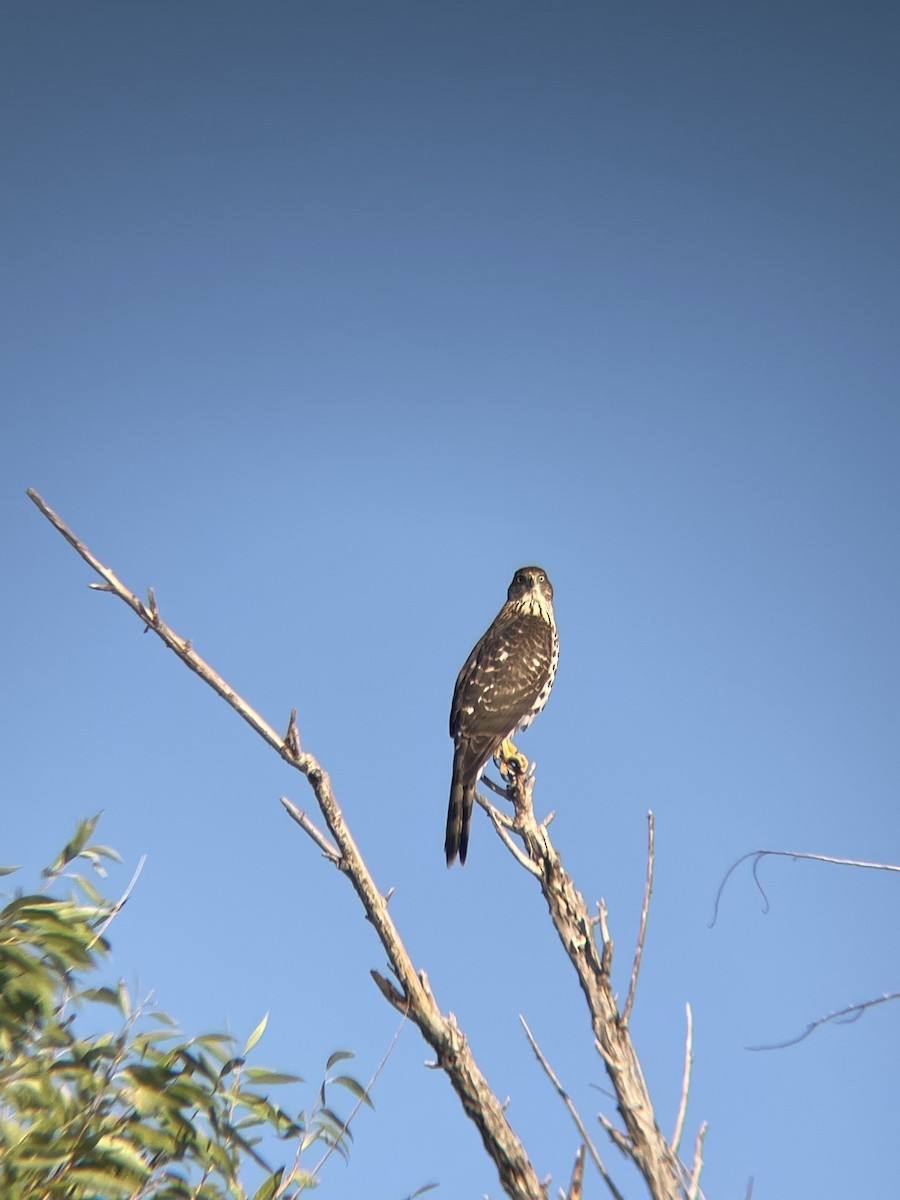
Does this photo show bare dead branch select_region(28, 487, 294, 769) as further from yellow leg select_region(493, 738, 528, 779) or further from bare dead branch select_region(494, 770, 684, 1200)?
yellow leg select_region(493, 738, 528, 779)

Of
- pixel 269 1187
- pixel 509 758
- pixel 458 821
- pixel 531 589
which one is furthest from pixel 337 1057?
pixel 531 589

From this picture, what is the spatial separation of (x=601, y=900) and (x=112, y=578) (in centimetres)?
155

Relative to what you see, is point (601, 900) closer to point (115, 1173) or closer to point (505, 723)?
point (115, 1173)

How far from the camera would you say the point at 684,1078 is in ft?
8.36

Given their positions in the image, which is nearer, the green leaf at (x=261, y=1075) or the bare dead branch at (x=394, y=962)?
the bare dead branch at (x=394, y=962)

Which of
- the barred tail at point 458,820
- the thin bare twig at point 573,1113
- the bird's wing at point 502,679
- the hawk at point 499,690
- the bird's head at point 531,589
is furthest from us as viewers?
the bird's head at point 531,589

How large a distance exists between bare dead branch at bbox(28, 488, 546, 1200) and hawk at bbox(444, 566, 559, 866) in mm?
2579

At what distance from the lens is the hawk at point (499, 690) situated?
5.82 metres

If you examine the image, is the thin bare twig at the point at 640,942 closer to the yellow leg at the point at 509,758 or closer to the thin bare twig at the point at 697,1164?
the thin bare twig at the point at 697,1164

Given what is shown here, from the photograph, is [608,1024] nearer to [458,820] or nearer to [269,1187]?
[269,1187]

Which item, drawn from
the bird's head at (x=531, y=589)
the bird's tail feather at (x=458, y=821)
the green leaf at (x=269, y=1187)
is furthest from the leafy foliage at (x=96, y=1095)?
the bird's head at (x=531, y=589)

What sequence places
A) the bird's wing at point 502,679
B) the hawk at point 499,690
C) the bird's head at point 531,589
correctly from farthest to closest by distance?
the bird's head at point 531,589
the bird's wing at point 502,679
the hawk at point 499,690

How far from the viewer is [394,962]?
9.37ft

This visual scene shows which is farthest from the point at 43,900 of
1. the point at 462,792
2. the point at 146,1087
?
the point at 462,792
